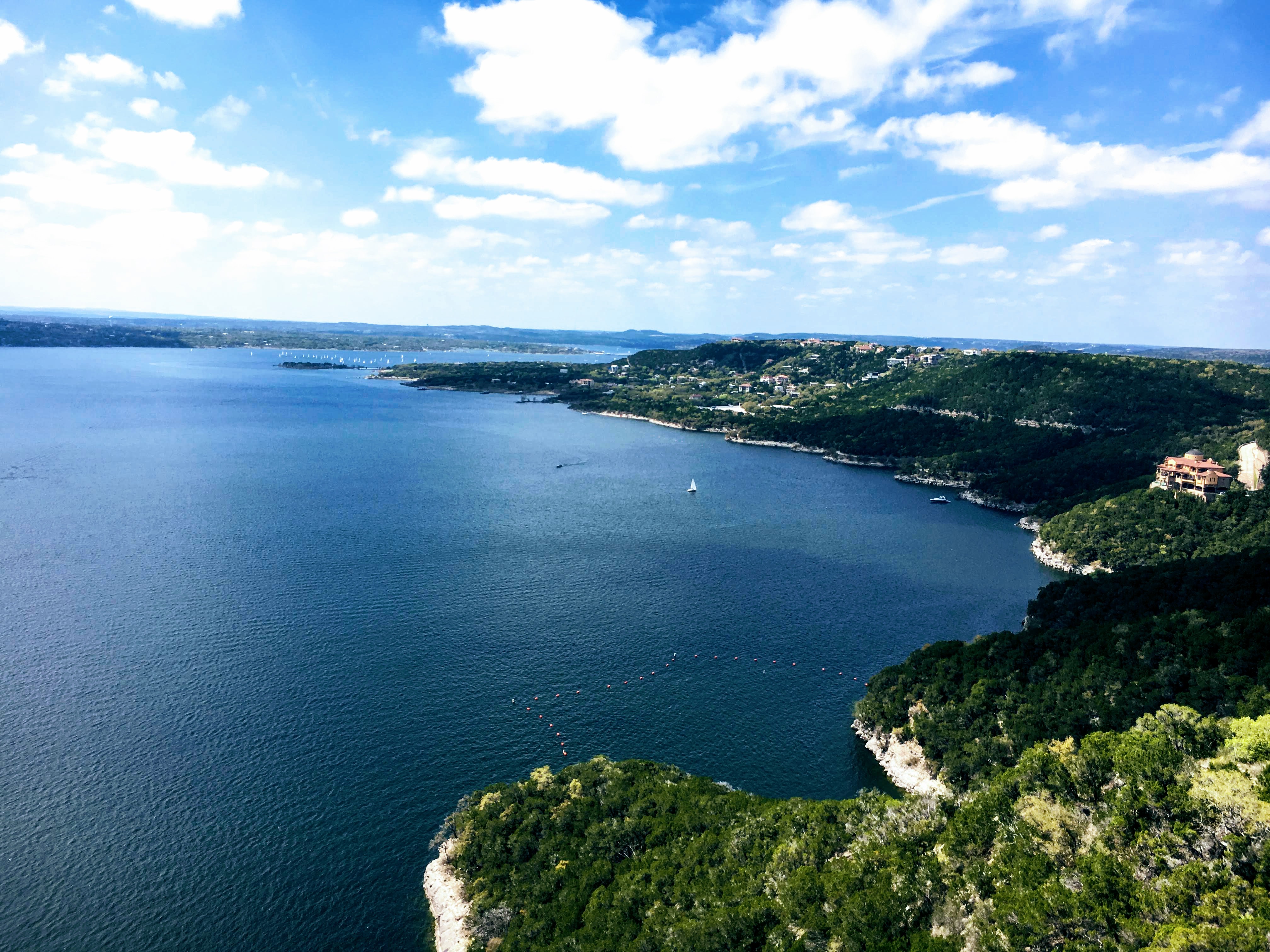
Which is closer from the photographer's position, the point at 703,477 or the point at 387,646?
the point at 387,646

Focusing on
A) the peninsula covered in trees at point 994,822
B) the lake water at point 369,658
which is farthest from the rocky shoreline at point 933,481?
the peninsula covered in trees at point 994,822

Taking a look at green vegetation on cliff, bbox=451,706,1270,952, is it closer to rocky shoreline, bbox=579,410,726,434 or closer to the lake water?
the lake water

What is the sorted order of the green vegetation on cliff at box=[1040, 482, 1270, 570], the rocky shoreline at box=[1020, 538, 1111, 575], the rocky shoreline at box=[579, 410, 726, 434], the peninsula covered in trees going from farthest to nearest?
the rocky shoreline at box=[579, 410, 726, 434]
the rocky shoreline at box=[1020, 538, 1111, 575]
the green vegetation on cliff at box=[1040, 482, 1270, 570]
the peninsula covered in trees

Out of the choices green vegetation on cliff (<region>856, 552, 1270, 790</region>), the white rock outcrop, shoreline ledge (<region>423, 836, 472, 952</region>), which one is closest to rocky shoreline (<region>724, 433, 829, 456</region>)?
the white rock outcrop

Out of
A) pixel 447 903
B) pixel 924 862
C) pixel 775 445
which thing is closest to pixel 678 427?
pixel 775 445

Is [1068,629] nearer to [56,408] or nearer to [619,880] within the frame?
[619,880]

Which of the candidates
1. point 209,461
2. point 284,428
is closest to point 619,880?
point 209,461
